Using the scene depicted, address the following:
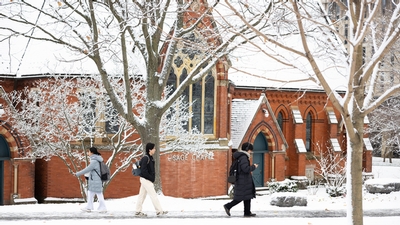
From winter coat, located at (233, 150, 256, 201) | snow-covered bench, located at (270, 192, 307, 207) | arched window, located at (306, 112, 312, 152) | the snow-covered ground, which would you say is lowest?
the snow-covered ground

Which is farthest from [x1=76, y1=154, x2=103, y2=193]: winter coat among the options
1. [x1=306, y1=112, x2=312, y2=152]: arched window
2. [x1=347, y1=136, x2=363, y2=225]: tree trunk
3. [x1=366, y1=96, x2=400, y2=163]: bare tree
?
[x1=306, y1=112, x2=312, y2=152]: arched window

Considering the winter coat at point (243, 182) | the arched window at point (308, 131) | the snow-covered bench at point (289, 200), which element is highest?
the arched window at point (308, 131)

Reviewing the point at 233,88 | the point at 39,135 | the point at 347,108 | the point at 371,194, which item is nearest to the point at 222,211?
the point at 347,108

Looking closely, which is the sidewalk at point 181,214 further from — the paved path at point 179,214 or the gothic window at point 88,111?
the gothic window at point 88,111

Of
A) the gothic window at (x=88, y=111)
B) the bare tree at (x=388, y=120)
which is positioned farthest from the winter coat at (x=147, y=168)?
the bare tree at (x=388, y=120)

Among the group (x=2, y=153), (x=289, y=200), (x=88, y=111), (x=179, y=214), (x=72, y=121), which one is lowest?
(x=179, y=214)

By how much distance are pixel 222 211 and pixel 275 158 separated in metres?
17.7

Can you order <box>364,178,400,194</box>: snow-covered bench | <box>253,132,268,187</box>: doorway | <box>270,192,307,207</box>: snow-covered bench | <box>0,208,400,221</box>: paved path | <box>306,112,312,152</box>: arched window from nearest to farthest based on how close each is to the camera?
<box>0,208,400,221</box>: paved path
<box>270,192,307,207</box>: snow-covered bench
<box>364,178,400,194</box>: snow-covered bench
<box>253,132,268,187</box>: doorway
<box>306,112,312,152</box>: arched window

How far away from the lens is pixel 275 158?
30172mm

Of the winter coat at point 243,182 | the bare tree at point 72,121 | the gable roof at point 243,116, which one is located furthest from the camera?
the gable roof at point 243,116

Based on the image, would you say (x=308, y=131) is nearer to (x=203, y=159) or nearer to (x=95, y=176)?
(x=203, y=159)

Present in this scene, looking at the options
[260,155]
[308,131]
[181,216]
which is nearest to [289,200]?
[181,216]

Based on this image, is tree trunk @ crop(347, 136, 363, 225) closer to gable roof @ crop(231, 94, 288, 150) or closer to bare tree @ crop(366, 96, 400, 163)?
gable roof @ crop(231, 94, 288, 150)

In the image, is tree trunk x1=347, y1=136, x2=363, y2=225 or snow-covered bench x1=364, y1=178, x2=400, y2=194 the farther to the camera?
snow-covered bench x1=364, y1=178, x2=400, y2=194
